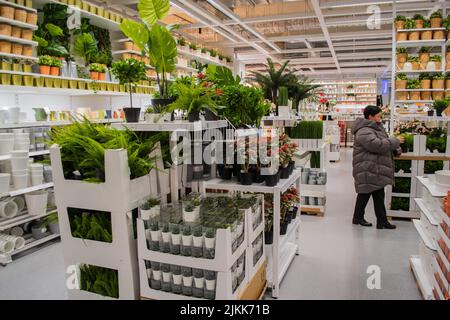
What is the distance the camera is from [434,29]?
589cm

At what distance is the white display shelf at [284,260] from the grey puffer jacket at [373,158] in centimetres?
138

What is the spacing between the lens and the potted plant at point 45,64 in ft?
14.5

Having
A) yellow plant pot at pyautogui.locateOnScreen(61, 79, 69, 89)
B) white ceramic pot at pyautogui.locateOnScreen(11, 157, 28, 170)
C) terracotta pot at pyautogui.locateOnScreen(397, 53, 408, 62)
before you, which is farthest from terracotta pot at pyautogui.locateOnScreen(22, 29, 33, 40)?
terracotta pot at pyautogui.locateOnScreen(397, 53, 408, 62)

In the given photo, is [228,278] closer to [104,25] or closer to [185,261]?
[185,261]

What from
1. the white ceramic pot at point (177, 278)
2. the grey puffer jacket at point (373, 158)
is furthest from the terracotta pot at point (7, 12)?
the grey puffer jacket at point (373, 158)

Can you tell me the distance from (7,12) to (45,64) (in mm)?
678

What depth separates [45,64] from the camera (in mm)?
4438

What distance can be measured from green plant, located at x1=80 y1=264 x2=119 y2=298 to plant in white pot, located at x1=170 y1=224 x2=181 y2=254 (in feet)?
1.57

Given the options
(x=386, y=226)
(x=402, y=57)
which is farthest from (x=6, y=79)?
(x=402, y=57)

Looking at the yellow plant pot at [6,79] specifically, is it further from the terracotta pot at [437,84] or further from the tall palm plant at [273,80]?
the terracotta pot at [437,84]

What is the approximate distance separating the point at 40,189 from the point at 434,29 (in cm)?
634

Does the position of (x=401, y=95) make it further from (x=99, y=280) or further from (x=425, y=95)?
(x=99, y=280)
